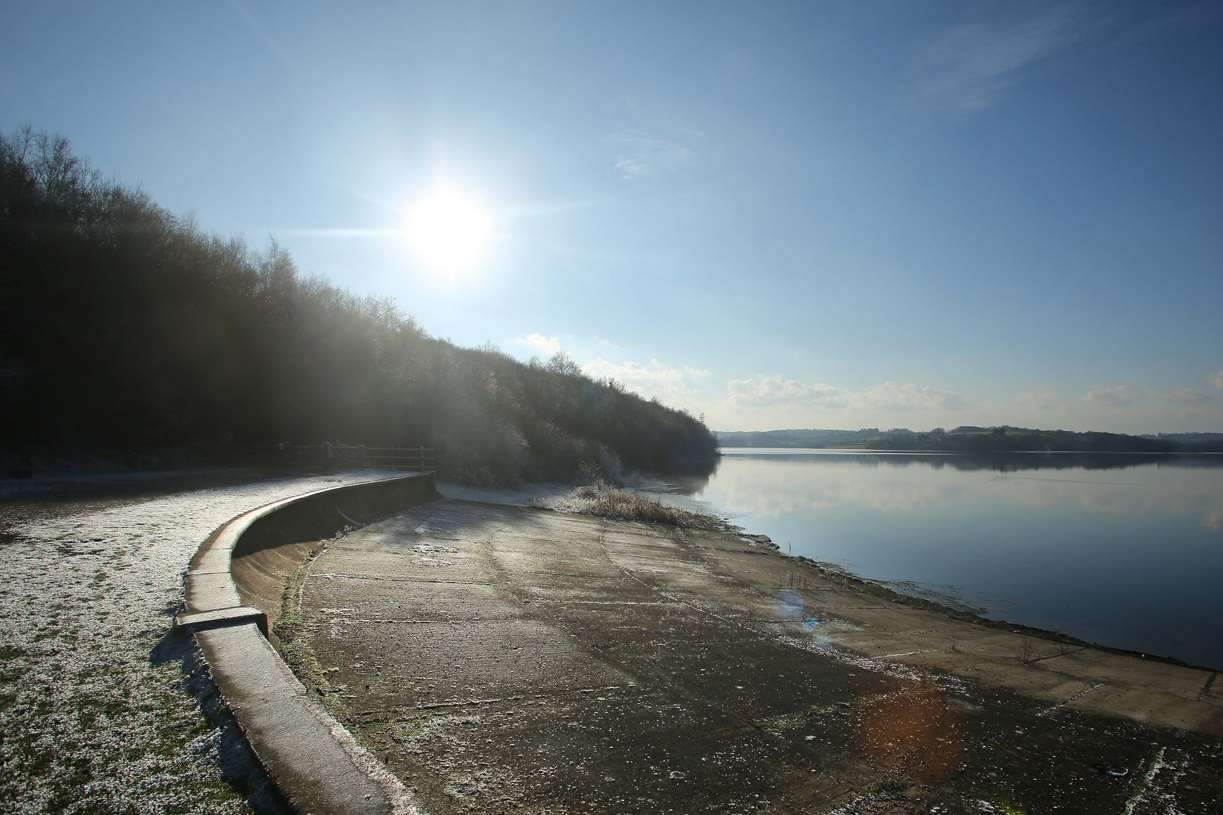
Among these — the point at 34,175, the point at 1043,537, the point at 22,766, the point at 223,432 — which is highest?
the point at 34,175

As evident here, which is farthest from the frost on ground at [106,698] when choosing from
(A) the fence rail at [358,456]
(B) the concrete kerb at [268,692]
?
(A) the fence rail at [358,456]

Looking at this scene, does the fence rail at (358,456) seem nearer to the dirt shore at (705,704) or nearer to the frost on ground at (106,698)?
the dirt shore at (705,704)

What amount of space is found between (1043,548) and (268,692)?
2856 centimetres

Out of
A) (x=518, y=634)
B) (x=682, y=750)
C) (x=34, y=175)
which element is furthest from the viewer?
(x=34, y=175)

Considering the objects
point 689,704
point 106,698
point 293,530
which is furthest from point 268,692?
point 293,530

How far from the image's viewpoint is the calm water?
14.9m

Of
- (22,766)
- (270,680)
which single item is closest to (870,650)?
(270,680)

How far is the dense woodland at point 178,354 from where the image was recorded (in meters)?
21.2

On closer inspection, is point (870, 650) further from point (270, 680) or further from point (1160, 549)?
point (1160, 549)

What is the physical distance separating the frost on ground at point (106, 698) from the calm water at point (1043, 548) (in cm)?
1623

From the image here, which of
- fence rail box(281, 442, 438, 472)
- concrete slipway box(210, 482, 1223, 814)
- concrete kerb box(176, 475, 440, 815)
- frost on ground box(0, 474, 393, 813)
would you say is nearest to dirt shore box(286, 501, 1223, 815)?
concrete slipway box(210, 482, 1223, 814)

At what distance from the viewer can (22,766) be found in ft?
9.80

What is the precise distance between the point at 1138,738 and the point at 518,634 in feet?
22.1

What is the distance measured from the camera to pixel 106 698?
3.71 meters
